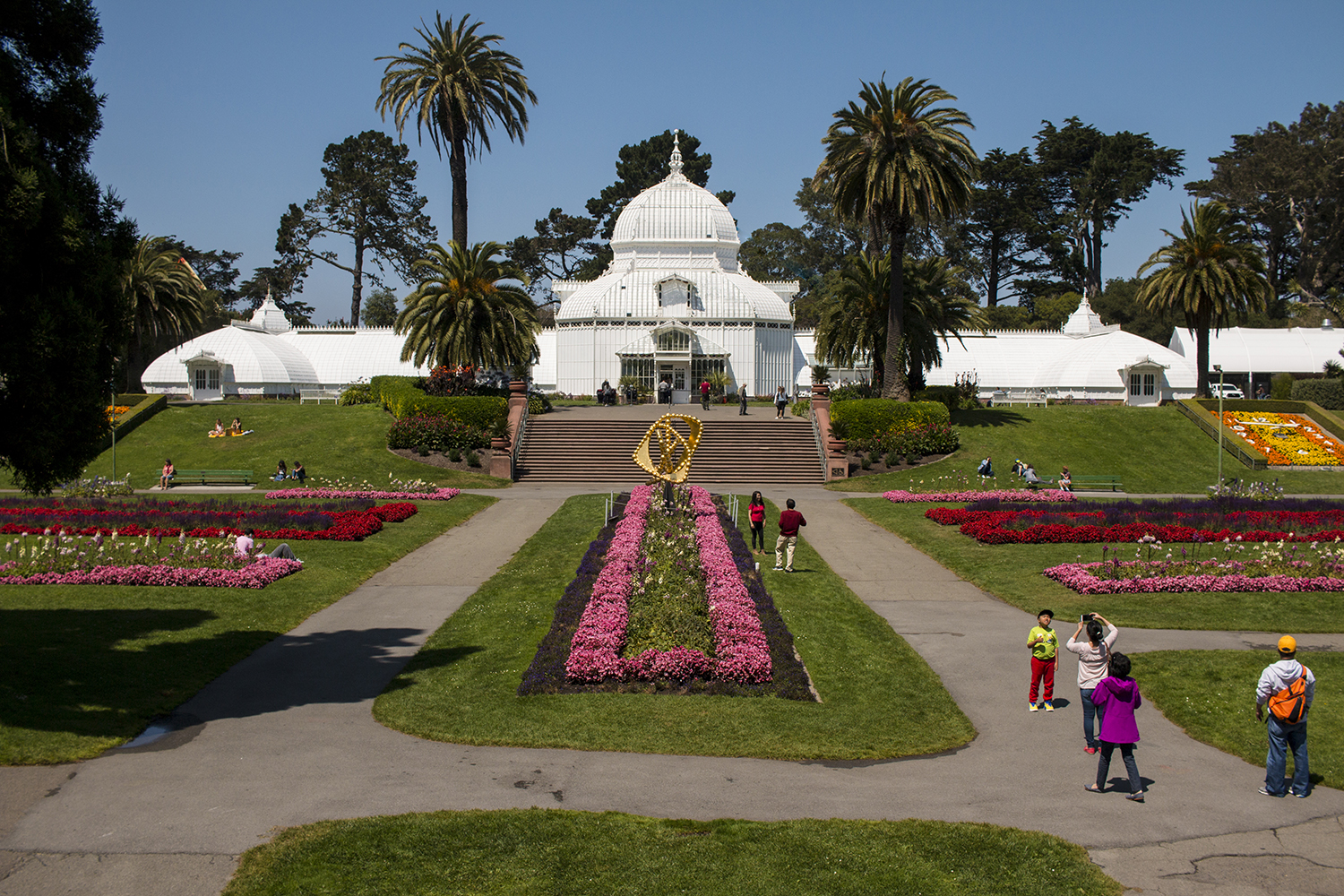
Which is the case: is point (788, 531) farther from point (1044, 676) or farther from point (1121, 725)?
point (1121, 725)

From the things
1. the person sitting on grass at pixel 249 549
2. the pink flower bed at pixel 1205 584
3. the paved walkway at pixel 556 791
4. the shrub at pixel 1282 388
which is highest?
the shrub at pixel 1282 388

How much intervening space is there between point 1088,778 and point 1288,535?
16394mm

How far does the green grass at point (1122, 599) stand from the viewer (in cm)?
1650

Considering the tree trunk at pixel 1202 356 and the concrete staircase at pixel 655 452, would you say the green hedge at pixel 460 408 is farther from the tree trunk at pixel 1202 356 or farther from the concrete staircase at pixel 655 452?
the tree trunk at pixel 1202 356

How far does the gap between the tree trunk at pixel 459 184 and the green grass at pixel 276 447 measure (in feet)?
29.9

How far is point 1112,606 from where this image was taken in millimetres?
17484

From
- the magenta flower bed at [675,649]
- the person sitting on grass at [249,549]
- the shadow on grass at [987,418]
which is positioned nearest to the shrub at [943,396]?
the shadow on grass at [987,418]

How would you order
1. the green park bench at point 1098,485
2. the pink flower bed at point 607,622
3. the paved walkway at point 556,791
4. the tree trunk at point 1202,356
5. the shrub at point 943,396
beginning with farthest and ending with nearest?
the tree trunk at point 1202,356
the shrub at point 943,396
the green park bench at point 1098,485
the pink flower bed at point 607,622
the paved walkway at point 556,791

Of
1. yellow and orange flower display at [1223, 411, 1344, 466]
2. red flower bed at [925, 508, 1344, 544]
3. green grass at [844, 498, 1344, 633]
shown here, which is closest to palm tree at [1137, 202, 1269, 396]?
yellow and orange flower display at [1223, 411, 1344, 466]

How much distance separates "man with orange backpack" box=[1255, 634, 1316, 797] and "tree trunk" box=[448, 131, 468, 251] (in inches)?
1555

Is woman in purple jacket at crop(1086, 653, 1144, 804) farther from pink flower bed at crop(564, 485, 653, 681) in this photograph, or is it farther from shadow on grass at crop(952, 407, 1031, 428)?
shadow on grass at crop(952, 407, 1031, 428)

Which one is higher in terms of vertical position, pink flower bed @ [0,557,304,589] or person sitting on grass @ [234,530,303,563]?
person sitting on grass @ [234,530,303,563]

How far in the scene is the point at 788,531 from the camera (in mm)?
19562

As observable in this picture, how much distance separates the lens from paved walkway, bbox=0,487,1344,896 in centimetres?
783
